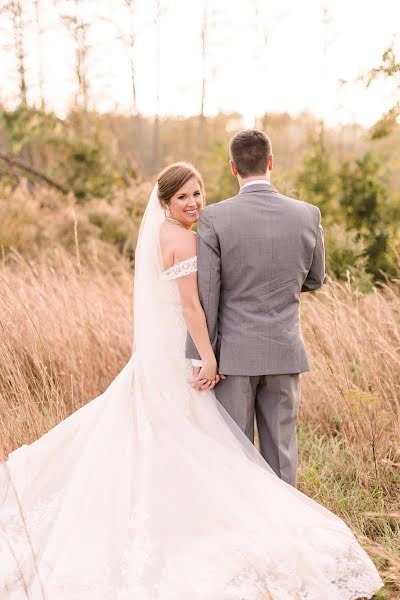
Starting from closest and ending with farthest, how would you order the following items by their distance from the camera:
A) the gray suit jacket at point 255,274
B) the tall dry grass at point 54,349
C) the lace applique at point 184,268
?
the gray suit jacket at point 255,274, the lace applique at point 184,268, the tall dry grass at point 54,349

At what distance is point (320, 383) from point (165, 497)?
6.21 feet

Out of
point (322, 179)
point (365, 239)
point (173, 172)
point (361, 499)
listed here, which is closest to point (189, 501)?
point (361, 499)

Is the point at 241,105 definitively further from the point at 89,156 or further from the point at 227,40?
the point at 89,156

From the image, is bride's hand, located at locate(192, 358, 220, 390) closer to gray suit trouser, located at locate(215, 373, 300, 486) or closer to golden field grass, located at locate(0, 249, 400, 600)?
gray suit trouser, located at locate(215, 373, 300, 486)

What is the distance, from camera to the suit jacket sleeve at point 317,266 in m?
3.19

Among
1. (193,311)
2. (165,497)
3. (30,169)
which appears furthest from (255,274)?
(30,169)

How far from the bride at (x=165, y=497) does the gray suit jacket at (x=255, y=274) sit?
0.12 meters

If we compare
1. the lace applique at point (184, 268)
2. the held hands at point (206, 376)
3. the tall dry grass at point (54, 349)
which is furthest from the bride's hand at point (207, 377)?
the tall dry grass at point (54, 349)

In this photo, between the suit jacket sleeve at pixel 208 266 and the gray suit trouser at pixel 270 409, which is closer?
the suit jacket sleeve at pixel 208 266

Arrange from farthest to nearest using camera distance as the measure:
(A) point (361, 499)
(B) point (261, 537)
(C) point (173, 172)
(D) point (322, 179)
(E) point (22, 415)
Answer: (D) point (322, 179), (E) point (22, 415), (A) point (361, 499), (C) point (173, 172), (B) point (261, 537)

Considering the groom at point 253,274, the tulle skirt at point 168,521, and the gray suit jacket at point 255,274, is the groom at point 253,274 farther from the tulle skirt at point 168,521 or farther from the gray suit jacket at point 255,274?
the tulle skirt at point 168,521

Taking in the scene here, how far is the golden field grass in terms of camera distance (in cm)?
371

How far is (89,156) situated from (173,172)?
10.5m

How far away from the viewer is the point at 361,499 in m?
3.76
